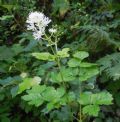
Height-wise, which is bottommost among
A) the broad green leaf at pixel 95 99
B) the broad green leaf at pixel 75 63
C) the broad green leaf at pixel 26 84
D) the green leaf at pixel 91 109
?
the green leaf at pixel 91 109

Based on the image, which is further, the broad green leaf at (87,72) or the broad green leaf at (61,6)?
the broad green leaf at (61,6)

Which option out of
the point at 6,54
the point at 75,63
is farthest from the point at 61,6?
the point at 75,63

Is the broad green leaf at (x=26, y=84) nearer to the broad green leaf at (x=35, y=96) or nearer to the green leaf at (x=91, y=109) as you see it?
the broad green leaf at (x=35, y=96)

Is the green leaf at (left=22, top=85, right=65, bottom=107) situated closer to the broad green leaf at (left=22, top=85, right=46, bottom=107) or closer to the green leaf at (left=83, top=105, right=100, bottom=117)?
the broad green leaf at (left=22, top=85, right=46, bottom=107)

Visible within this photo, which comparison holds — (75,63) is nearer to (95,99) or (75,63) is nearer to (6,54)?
(95,99)

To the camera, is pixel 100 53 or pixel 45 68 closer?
pixel 45 68

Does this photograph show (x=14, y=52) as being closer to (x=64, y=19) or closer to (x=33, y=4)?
(x=64, y=19)

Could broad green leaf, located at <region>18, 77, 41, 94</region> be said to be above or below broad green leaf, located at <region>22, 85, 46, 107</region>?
above

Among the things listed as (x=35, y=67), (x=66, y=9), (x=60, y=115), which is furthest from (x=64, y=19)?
(x=60, y=115)

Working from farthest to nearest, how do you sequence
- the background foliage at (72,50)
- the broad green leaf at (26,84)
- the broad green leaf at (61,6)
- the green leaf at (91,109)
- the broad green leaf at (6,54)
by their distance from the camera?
the broad green leaf at (61,6)
the broad green leaf at (6,54)
the background foliage at (72,50)
the broad green leaf at (26,84)
the green leaf at (91,109)

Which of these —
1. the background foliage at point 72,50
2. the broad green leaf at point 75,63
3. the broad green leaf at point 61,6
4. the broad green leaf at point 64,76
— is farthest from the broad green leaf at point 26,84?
the broad green leaf at point 61,6

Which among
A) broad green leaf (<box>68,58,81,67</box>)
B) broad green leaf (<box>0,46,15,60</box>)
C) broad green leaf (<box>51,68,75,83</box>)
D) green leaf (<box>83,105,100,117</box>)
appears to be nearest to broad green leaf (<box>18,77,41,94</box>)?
broad green leaf (<box>51,68,75,83</box>)
